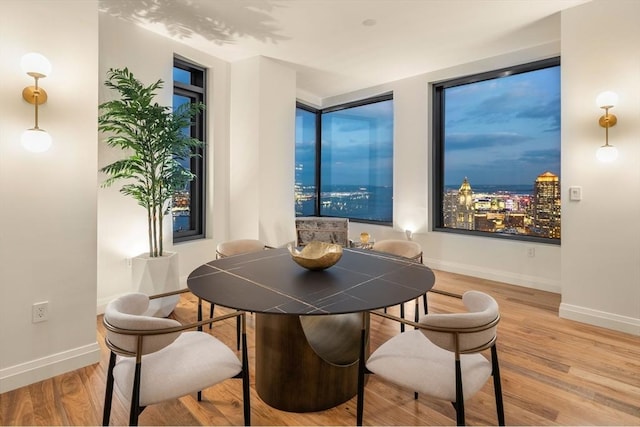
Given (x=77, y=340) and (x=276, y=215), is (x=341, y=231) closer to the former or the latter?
(x=276, y=215)

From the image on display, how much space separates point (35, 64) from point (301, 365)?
2.24 metres

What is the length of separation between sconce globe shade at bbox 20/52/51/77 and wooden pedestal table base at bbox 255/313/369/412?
6.21ft

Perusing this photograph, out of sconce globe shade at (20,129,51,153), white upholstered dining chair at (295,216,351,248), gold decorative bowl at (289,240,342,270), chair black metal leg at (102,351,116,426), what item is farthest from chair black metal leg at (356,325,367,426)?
white upholstered dining chair at (295,216,351,248)

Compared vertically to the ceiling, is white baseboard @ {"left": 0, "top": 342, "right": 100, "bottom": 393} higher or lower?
lower

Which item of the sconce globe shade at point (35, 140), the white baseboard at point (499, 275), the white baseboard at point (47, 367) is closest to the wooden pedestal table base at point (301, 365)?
the white baseboard at point (47, 367)

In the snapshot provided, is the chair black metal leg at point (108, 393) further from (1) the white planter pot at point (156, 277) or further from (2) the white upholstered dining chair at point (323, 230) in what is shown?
(2) the white upholstered dining chair at point (323, 230)

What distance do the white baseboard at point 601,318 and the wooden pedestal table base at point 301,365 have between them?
94.6 inches

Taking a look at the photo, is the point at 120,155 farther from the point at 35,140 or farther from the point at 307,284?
the point at 307,284

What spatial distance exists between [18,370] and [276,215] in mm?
2823

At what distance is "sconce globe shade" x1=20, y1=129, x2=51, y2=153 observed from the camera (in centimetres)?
194

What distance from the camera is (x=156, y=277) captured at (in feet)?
9.67

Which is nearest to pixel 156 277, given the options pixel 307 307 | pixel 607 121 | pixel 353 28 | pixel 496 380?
pixel 307 307

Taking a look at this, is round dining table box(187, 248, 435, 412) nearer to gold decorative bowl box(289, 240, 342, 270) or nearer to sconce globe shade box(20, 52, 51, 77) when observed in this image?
gold decorative bowl box(289, 240, 342, 270)

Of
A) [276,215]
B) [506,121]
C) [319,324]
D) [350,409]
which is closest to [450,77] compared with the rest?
[506,121]
